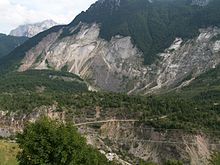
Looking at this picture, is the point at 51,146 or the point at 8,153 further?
the point at 8,153

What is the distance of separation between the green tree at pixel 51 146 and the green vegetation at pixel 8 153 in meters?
27.4

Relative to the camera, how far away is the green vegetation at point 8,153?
95537 millimetres

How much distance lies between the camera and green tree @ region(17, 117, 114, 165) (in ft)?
217

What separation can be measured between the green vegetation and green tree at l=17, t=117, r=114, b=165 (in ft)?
89.9

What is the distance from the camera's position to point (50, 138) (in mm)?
67312

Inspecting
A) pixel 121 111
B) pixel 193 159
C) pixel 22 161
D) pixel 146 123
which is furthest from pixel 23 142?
pixel 121 111

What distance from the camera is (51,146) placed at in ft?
220

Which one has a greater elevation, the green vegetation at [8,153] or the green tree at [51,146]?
the green vegetation at [8,153]

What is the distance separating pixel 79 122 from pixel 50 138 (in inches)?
4861

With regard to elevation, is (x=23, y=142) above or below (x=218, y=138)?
below

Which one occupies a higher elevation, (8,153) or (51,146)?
(8,153)

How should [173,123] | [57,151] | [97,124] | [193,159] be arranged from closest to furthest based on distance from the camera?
[57,151] < [193,159] < [173,123] < [97,124]

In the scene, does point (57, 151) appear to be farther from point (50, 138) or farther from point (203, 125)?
point (203, 125)

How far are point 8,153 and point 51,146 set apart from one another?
36.7 m
